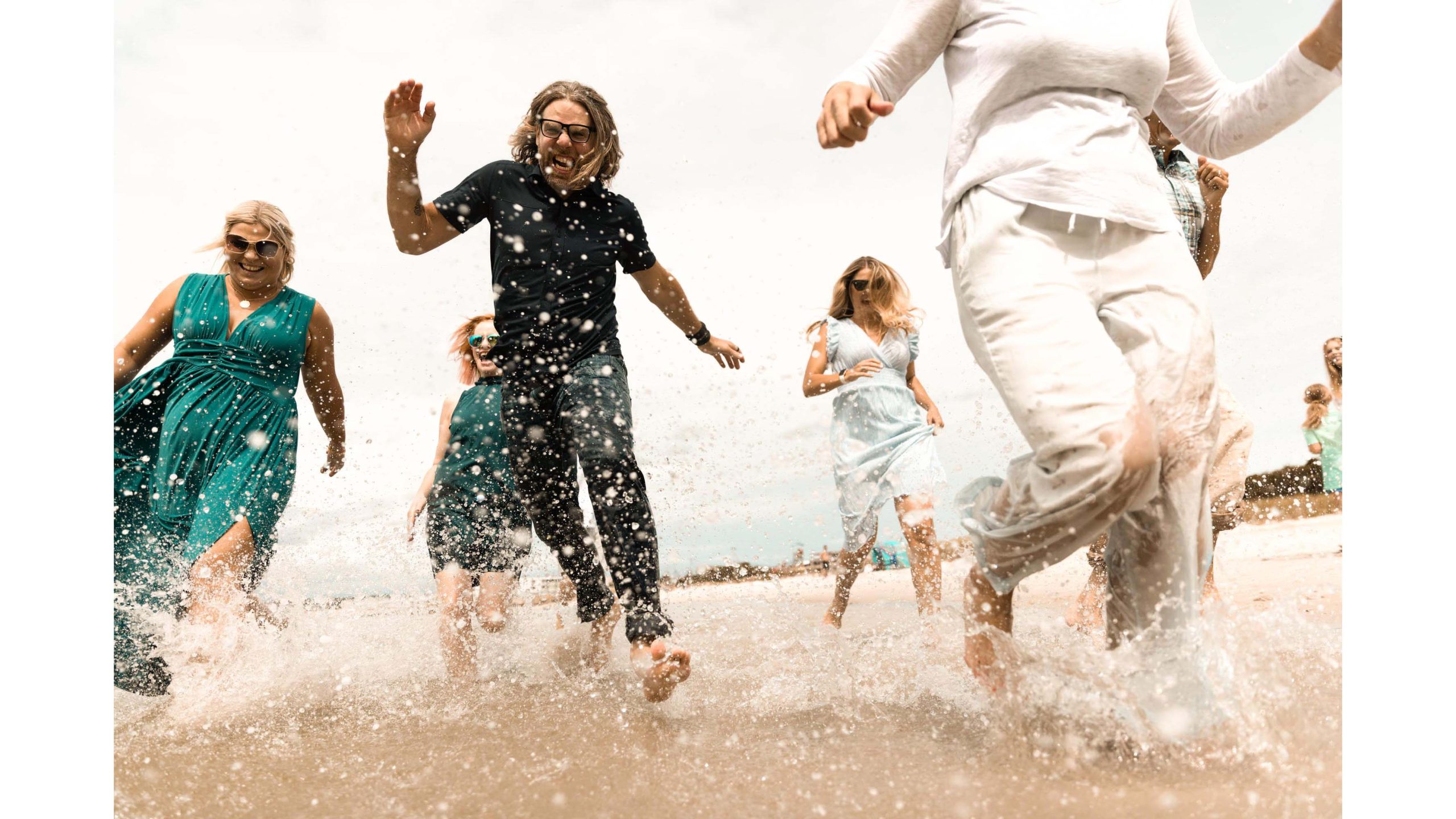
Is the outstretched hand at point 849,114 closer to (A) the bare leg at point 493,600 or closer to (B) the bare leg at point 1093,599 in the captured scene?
(A) the bare leg at point 493,600

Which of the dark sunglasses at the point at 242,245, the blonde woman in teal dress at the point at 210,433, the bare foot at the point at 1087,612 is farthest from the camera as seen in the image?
the bare foot at the point at 1087,612

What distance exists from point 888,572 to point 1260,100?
6720 millimetres

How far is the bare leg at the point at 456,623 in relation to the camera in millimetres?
3742

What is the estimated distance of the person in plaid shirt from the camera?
3980 mm

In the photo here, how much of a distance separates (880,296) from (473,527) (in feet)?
7.99

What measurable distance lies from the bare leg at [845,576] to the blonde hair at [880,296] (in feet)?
3.76

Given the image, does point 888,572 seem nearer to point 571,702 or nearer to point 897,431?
point 897,431

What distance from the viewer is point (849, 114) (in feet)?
7.48

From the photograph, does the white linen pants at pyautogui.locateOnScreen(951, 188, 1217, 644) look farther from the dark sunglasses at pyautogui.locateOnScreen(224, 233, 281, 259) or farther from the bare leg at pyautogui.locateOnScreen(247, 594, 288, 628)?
the dark sunglasses at pyautogui.locateOnScreen(224, 233, 281, 259)

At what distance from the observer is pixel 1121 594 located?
238 centimetres

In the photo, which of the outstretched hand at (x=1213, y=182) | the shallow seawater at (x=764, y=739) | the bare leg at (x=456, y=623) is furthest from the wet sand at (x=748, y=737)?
the outstretched hand at (x=1213, y=182)

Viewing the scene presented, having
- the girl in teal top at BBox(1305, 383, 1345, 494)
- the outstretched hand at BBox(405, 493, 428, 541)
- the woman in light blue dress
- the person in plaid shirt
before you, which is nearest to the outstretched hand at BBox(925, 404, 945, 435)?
the woman in light blue dress

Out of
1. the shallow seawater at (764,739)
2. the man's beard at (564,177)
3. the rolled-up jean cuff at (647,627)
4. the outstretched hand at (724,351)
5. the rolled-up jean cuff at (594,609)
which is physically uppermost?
the man's beard at (564,177)

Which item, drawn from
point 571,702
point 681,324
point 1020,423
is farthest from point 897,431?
point 1020,423
